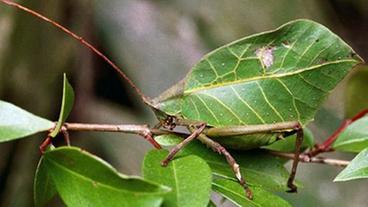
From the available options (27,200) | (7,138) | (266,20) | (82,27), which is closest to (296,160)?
(7,138)

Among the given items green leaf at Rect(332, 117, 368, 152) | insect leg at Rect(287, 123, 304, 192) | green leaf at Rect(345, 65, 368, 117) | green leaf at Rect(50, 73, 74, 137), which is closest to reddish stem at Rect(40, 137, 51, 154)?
green leaf at Rect(50, 73, 74, 137)

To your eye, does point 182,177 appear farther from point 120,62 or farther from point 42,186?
point 120,62

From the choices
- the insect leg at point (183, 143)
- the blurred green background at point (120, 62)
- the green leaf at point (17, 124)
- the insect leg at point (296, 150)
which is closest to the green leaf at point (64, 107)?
the green leaf at point (17, 124)

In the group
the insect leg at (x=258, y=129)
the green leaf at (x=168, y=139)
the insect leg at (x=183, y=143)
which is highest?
the insect leg at (x=183, y=143)

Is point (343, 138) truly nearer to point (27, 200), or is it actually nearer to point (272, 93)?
point (272, 93)

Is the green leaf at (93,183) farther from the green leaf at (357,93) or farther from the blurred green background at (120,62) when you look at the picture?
the blurred green background at (120,62)
